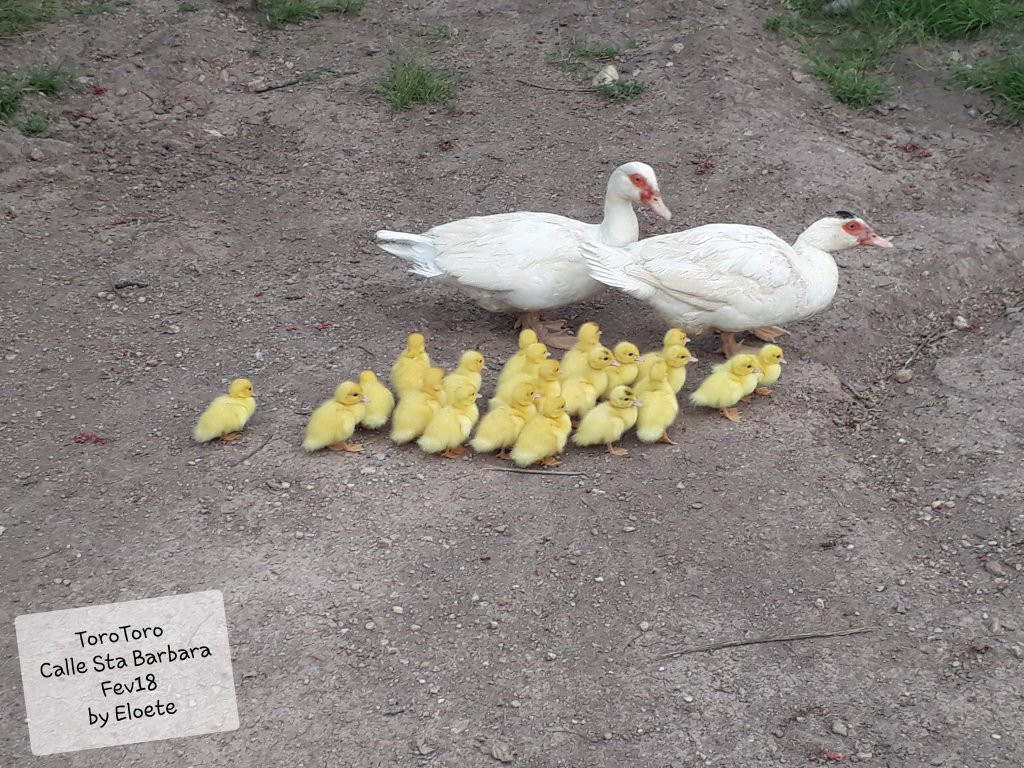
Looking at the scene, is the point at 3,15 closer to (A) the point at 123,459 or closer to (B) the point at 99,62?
(B) the point at 99,62

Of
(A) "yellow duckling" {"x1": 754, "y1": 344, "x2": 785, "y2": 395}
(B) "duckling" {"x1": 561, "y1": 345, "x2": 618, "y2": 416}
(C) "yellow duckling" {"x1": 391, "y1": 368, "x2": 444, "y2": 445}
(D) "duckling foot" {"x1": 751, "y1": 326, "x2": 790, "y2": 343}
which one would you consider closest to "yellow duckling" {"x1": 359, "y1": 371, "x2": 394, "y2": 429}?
(C) "yellow duckling" {"x1": 391, "y1": 368, "x2": 444, "y2": 445}

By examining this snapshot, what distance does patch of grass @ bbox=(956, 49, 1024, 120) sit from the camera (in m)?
7.36

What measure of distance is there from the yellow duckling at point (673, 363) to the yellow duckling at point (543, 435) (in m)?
0.51

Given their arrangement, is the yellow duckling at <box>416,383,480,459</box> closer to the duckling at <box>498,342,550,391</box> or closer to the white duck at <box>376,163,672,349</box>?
the duckling at <box>498,342,550,391</box>

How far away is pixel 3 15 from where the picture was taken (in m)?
8.05

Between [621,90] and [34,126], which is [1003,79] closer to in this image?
[621,90]

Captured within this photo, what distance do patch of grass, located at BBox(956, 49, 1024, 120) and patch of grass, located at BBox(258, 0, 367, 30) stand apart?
515 centimetres

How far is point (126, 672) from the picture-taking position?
349 cm

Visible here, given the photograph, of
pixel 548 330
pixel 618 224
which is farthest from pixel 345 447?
pixel 618 224

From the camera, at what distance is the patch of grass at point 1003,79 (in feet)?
24.1

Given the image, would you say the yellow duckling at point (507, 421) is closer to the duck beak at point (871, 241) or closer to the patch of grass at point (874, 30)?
the duck beak at point (871, 241)

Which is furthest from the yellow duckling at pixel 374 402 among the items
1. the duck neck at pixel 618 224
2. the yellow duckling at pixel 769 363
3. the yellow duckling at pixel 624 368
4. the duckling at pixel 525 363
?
the yellow duckling at pixel 769 363

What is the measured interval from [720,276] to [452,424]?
5.19 feet

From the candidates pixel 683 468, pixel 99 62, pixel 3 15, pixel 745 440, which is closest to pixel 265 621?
pixel 683 468
